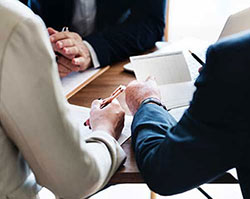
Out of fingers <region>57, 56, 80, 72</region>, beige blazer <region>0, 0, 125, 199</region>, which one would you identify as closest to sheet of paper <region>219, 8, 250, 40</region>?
beige blazer <region>0, 0, 125, 199</region>

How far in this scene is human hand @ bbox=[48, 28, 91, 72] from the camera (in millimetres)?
1208

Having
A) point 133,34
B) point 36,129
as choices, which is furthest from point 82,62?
point 36,129

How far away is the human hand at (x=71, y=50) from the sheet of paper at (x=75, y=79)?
0.02 m

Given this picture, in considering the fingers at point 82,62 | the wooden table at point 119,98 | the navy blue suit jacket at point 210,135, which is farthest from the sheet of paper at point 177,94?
the fingers at point 82,62

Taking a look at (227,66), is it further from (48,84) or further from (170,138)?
(48,84)

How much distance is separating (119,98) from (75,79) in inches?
9.9

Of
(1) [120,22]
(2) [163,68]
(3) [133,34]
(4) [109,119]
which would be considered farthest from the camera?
(1) [120,22]

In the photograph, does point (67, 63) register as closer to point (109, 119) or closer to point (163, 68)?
point (163, 68)

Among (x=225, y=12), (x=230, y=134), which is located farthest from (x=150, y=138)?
(x=225, y=12)

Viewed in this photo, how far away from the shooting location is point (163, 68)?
109 cm

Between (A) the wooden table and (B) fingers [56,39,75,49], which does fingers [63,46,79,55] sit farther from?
(A) the wooden table

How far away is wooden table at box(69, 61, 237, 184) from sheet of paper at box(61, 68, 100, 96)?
0.04 meters

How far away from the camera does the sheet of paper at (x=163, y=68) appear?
3.48ft

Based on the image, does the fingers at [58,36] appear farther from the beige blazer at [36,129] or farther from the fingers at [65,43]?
the beige blazer at [36,129]
